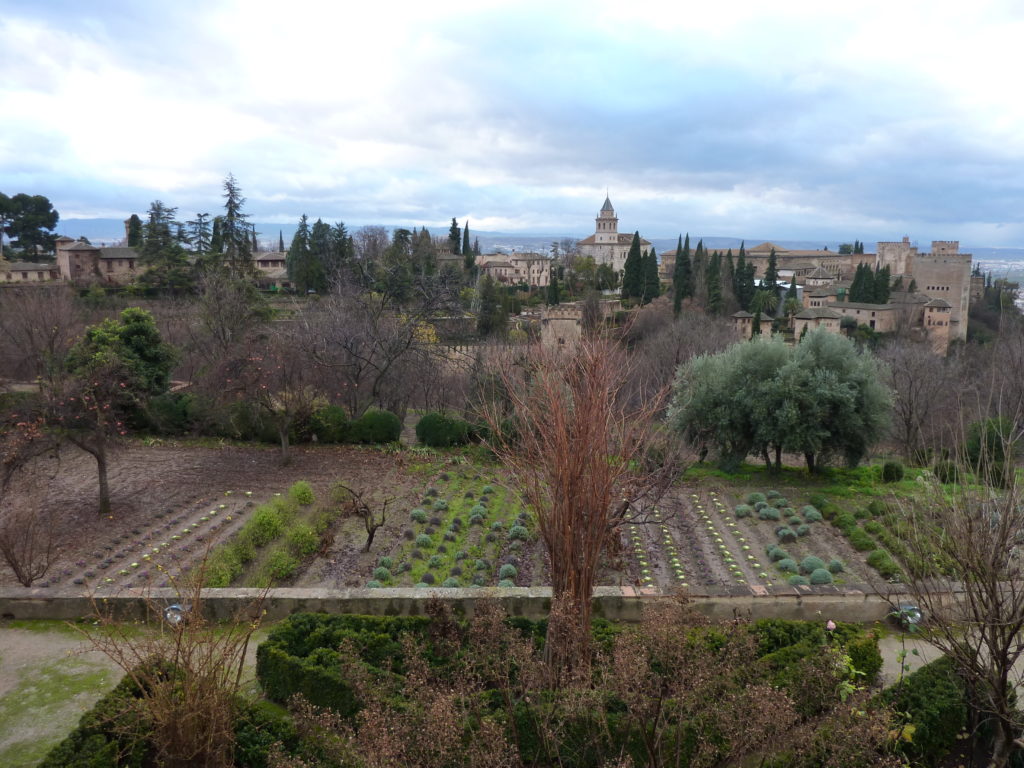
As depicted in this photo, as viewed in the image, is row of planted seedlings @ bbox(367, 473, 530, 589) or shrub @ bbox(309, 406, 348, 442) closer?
row of planted seedlings @ bbox(367, 473, 530, 589)

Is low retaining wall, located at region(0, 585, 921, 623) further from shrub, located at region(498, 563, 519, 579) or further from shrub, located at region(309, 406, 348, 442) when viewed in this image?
shrub, located at region(309, 406, 348, 442)

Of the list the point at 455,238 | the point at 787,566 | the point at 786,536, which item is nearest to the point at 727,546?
the point at 786,536

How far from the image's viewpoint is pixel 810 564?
981cm

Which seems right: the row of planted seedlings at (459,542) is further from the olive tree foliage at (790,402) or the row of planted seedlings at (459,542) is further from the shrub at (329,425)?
the olive tree foliage at (790,402)

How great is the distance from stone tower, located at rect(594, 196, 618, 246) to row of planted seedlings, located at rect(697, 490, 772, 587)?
85721 millimetres

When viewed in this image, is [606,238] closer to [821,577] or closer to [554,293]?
[554,293]

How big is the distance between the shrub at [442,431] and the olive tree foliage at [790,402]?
17.1ft

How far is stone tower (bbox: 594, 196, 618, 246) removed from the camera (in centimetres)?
9556

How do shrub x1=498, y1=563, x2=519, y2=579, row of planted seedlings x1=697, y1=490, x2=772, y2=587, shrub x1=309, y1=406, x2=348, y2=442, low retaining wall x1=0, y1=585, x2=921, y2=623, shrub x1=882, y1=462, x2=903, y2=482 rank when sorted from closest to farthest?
low retaining wall x1=0, y1=585, x2=921, y2=623
shrub x1=498, y1=563, x2=519, y2=579
row of planted seedlings x1=697, y1=490, x2=772, y2=587
shrub x1=882, y1=462, x2=903, y2=482
shrub x1=309, y1=406, x2=348, y2=442

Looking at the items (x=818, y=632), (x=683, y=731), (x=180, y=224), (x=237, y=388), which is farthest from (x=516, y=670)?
(x=180, y=224)

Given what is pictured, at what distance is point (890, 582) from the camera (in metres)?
9.06

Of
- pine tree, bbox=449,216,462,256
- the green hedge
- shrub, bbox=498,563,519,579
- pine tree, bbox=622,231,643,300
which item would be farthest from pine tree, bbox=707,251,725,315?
the green hedge

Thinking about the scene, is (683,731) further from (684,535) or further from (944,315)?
(944,315)

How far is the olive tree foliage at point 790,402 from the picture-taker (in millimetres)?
13898
